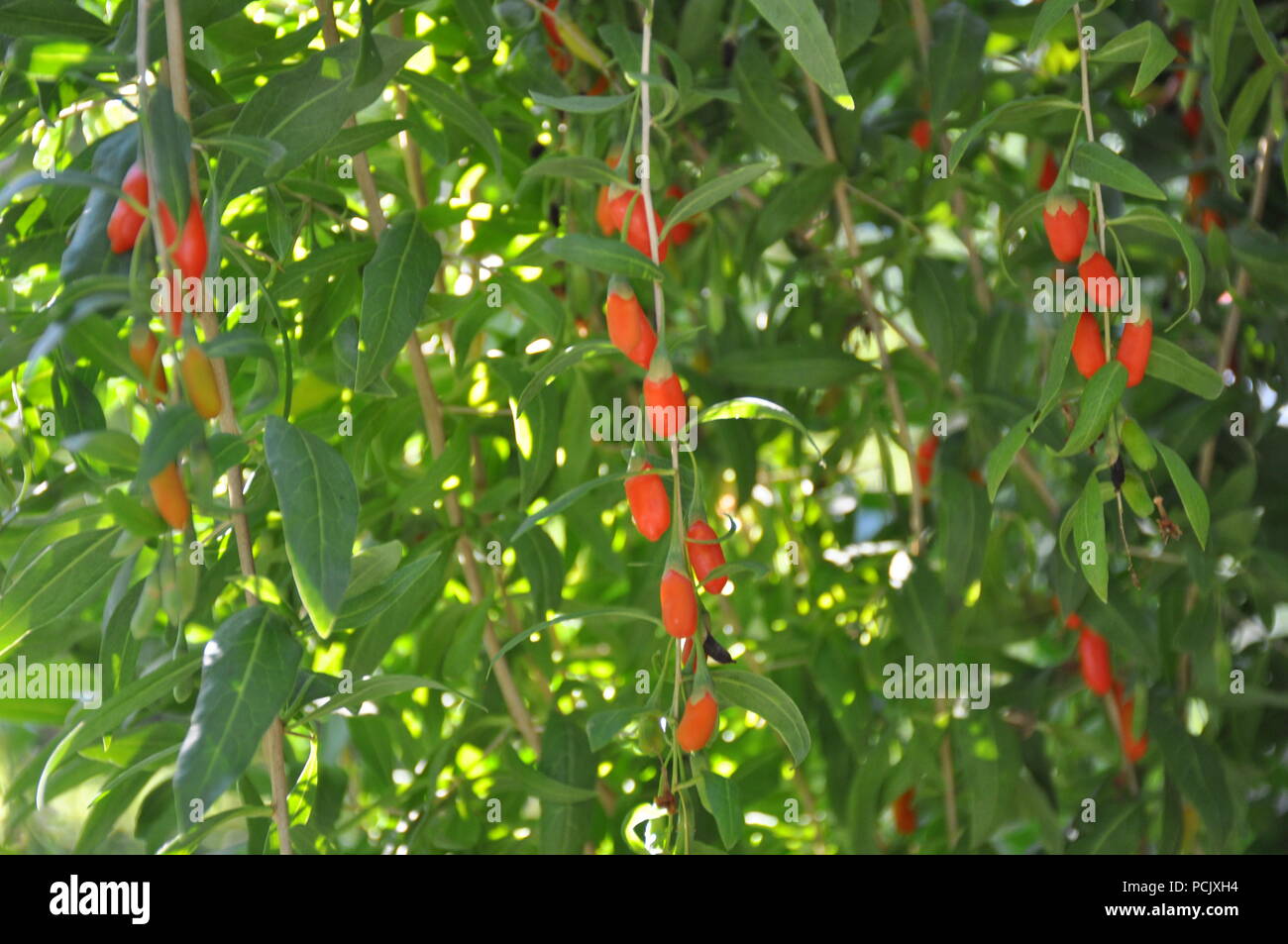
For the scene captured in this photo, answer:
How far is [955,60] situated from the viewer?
0.75 meters

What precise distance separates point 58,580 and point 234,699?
0.37 feet

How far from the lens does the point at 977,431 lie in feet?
2.73

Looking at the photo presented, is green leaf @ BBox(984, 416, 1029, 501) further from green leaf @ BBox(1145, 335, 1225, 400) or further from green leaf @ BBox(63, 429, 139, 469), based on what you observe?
green leaf @ BBox(63, 429, 139, 469)

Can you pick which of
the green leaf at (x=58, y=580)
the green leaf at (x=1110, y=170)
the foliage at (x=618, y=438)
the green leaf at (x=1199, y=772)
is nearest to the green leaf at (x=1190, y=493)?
the foliage at (x=618, y=438)

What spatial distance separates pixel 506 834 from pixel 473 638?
0.48ft

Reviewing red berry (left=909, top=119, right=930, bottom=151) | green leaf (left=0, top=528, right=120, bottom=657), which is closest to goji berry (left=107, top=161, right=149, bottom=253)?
green leaf (left=0, top=528, right=120, bottom=657)

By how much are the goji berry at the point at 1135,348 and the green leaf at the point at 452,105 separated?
12.3 inches

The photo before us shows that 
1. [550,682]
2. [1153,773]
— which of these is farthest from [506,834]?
[1153,773]

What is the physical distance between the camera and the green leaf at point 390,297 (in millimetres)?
562

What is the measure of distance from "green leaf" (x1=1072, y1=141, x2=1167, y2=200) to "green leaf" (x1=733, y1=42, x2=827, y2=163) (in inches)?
8.4

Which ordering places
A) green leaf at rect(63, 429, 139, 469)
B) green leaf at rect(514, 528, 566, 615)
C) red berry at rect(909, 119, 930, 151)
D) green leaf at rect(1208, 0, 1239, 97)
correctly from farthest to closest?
1. red berry at rect(909, 119, 930, 151)
2. green leaf at rect(514, 528, 566, 615)
3. green leaf at rect(1208, 0, 1239, 97)
4. green leaf at rect(63, 429, 139, 469)

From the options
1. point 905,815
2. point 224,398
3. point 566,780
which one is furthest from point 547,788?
point 905,815

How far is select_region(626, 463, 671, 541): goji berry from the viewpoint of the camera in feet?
1.69

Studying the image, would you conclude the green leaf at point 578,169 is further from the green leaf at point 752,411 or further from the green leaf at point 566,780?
the green leaf at point 566,780
